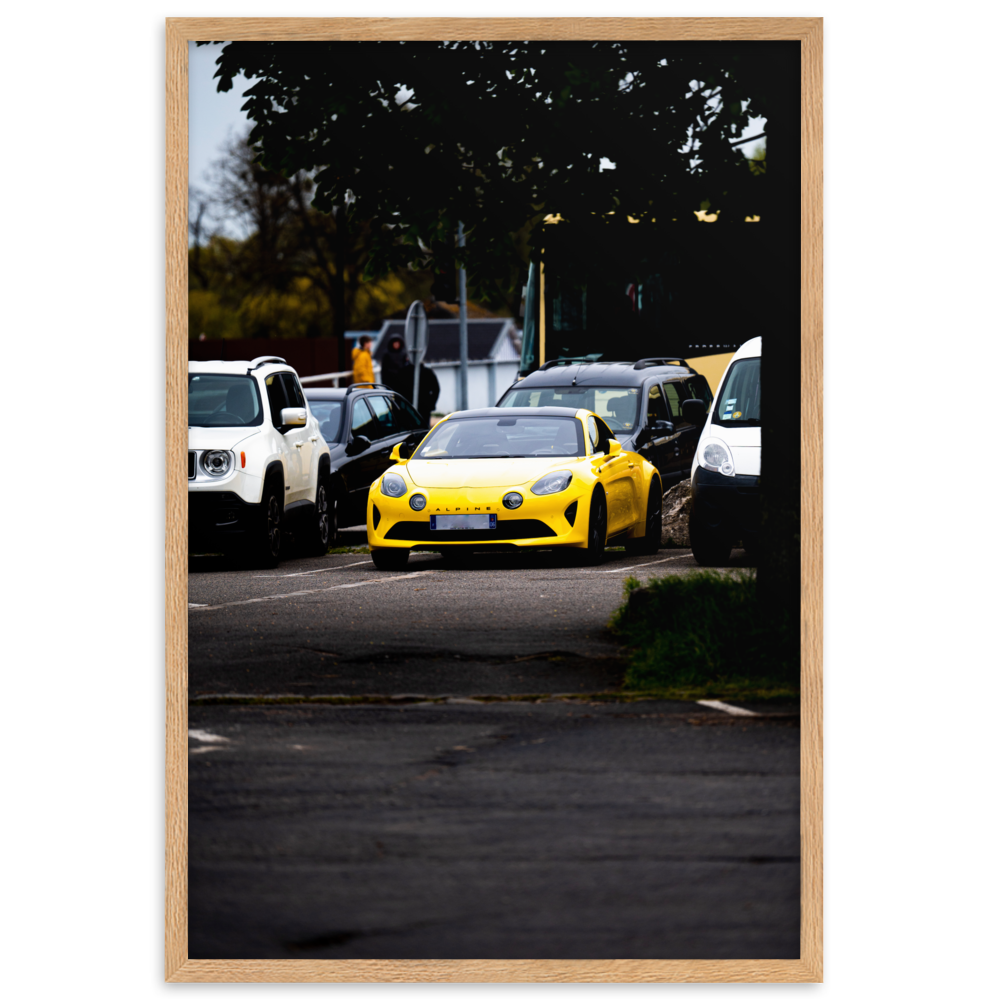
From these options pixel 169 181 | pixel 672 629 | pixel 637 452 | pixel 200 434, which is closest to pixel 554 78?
pixel 169 181

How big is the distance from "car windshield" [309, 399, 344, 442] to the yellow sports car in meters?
3.18

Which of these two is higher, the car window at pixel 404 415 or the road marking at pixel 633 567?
the car window at pixel 404 415

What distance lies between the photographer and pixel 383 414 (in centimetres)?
1566

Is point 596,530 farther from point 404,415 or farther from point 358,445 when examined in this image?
point 404,415

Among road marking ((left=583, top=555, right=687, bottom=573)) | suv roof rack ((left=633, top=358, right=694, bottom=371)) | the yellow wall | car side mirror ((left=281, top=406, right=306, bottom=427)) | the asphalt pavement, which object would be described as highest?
suv roof rack ((left=633, top=358, right=694, bottom=371))

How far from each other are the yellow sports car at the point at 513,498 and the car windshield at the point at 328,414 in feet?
10.4

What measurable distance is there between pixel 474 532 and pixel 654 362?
11.3ft

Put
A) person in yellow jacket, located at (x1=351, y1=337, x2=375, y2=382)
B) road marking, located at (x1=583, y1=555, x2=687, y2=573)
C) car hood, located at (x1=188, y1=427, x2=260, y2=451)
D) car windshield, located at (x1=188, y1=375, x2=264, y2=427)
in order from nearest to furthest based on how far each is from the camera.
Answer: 1. car windshield, located at (x1=188, y1=375, x2=264, y2=427)
2. road marking, located at (x1=583, y1=555, x2=687, y2=573)
3. car hood, located at (x1=188, y1=427, x2=260, y2=451)
4. person in yellow jacket, located at (x1=351, y1=337, x2=375, y2=382)

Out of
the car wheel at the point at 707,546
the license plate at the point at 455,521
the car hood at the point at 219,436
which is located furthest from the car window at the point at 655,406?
the car wheel at the point at 707,546

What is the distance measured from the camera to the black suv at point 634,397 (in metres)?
12.5

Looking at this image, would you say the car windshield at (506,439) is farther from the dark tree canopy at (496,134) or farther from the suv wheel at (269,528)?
the dark tree canopy at (496,134)

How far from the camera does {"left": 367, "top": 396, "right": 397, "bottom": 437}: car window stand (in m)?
15.5

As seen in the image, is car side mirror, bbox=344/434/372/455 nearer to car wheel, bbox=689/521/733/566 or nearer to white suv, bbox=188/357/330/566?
white suv, bbox=188/357/330/566

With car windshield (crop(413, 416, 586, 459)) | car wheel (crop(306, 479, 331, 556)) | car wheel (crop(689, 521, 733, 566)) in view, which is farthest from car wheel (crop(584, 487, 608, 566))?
car wheel (crop(306, 479, 331, 556))
